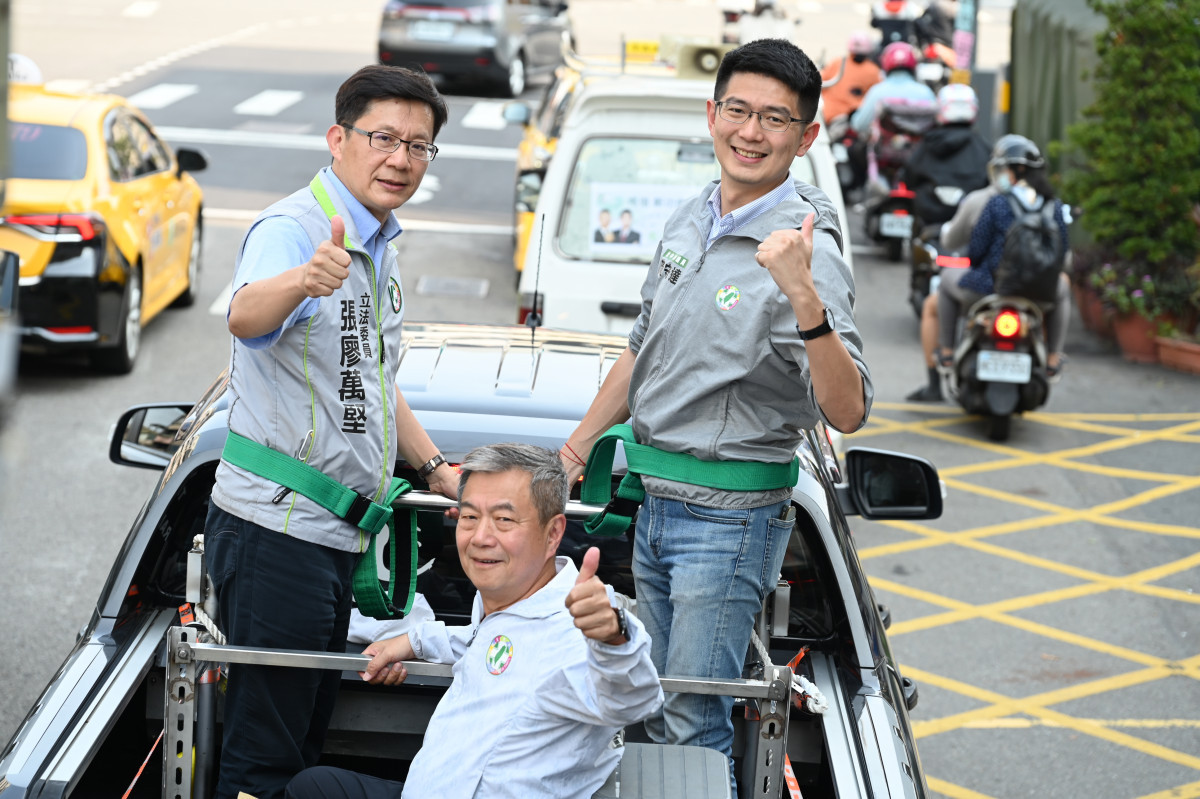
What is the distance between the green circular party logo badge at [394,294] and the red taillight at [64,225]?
20.7 ft

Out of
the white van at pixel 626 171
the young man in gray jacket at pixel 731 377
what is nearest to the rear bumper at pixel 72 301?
the white van at pixel 626 171

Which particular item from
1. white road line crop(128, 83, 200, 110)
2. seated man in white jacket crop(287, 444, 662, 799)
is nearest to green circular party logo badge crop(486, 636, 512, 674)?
seated man in white jacket crop(287, 444, 662, 799)

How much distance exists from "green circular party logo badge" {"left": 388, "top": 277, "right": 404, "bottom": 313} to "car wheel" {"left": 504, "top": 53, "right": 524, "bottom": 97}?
20.8 m

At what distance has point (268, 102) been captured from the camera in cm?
2184

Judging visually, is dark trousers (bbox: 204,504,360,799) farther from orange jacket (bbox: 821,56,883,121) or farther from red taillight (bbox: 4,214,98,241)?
orange jacket (bbox: 821,56,883,121)

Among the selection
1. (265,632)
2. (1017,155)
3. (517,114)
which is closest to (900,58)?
(517,114)

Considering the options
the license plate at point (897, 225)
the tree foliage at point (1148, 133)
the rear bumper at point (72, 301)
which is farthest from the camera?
the license plate at point (897, 225)

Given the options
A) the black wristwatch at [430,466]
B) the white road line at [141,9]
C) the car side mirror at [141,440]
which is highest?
the white road line at [141,9]

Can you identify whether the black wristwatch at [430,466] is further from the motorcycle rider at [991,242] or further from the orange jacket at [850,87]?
the orange jacket at [850,87]

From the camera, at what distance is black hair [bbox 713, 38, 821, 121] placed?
3.33m

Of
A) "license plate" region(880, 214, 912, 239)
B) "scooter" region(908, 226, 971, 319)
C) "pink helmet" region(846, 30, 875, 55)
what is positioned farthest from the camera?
"pink helmet" region(846, 30, 875, 55)

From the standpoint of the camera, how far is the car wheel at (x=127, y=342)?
385 inches

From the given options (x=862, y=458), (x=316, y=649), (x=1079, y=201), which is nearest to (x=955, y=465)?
(x=1079, y=201)

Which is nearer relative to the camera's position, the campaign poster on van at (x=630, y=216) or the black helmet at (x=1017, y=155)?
the campaign poster on van at (x=630, y=216)
